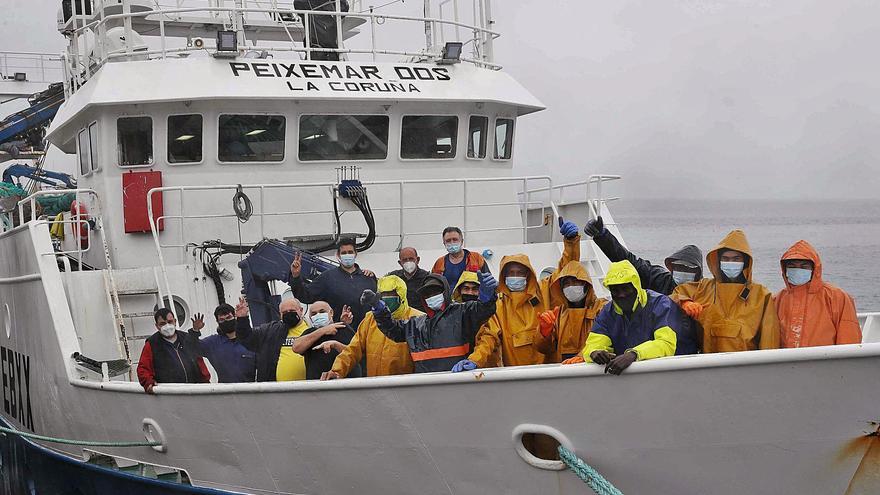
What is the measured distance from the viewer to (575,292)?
561 cm

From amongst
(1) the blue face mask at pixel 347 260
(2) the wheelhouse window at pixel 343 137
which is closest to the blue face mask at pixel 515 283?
(1) the blue face mask at pixel 347 260

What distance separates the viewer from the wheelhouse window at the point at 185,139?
9195 mm

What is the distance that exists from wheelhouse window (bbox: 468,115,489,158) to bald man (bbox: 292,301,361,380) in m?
4.14

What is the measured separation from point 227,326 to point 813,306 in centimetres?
404

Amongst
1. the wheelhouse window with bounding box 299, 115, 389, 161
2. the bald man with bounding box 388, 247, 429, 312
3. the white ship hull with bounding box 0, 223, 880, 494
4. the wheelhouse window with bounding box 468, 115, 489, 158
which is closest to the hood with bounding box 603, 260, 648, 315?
the white ship hull with bounding box 0, 223, 880, 494

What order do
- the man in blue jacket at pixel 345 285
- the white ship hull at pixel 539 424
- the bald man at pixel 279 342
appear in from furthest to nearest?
the man in blue jacket at pixel 345 285, the bald man at pixel 279 342, the white ship hull at pixel 539 424

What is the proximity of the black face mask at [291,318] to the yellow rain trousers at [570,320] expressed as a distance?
5.90 ft

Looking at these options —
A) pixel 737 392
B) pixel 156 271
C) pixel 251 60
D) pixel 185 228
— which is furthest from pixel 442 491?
pixel 251 60

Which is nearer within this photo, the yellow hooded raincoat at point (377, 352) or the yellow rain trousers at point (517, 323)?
the yellow rain trousers at point (517, 323)

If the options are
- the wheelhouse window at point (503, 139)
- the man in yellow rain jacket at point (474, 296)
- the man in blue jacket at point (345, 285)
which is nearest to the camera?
the man in yellow rain jacket at point (474, 296)

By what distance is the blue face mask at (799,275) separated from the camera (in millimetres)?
5008

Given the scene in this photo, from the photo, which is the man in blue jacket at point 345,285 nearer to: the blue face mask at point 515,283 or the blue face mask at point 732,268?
the blue face mask at point 515,283

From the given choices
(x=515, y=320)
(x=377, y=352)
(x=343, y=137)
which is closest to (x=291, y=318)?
(x=377, y=352)

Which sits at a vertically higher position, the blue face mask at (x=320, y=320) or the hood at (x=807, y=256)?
the hood at (x=807, y=256)
